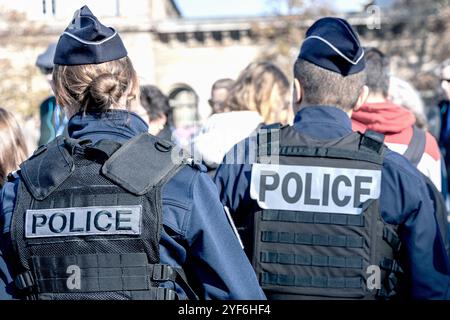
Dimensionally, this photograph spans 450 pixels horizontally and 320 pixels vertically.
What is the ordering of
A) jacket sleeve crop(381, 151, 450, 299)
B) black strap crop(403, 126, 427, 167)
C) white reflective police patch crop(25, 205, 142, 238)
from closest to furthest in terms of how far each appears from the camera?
white reflective police patch crop(25, 205, 142, 238) → jacket sleeve crop(381, 151, 450, 299) → black strap crop(403, 126, 427, 167)

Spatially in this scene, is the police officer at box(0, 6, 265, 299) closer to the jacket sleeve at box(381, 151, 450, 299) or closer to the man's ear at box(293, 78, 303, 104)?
the jacket sleeve at box(381, 151, 450, 299)

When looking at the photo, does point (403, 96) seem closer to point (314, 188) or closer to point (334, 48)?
point (334, 48)

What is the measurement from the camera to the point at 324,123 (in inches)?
116

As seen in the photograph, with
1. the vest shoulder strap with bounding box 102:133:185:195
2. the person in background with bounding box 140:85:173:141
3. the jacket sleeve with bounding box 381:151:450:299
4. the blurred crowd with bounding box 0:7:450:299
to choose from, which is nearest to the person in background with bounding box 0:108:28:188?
the blurred crowd with bounding box 0:7:450:299

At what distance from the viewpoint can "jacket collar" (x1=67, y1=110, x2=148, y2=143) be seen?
91.4 inches

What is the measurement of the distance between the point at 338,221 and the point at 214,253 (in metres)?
0.78

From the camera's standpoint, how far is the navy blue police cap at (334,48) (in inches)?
117

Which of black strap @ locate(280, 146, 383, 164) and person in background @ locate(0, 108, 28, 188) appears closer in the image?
black strap @ locate(280, 146, 383, 164)

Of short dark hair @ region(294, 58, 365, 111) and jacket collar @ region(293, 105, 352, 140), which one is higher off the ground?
short dark hair @ region(294, 58, 365, 111)

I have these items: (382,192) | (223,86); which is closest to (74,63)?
(382,192)

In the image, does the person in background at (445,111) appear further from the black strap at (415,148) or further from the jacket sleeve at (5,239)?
the jacket sleeve at (5,239)

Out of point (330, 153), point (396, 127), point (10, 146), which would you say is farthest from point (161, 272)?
point (396, 127)
